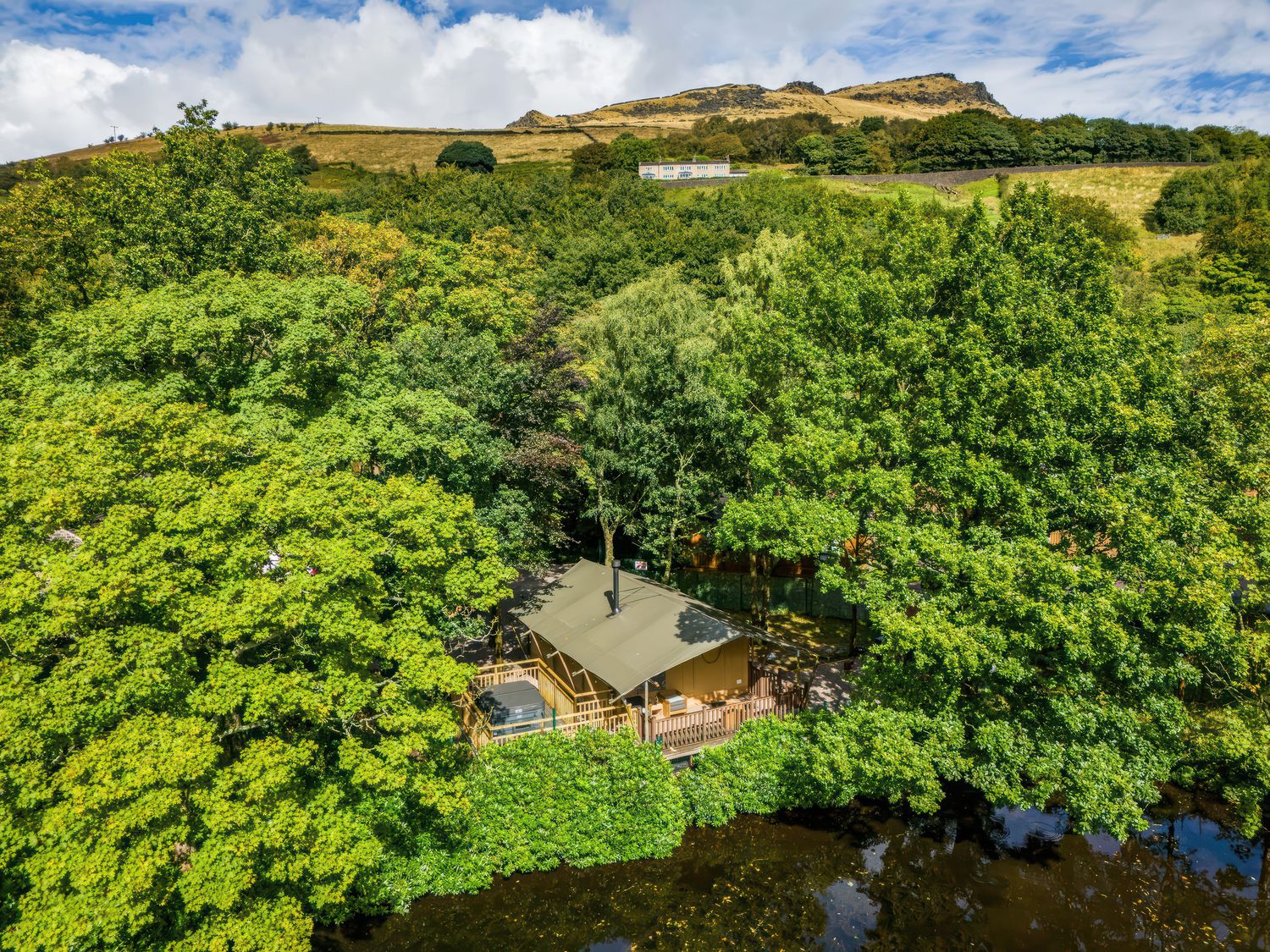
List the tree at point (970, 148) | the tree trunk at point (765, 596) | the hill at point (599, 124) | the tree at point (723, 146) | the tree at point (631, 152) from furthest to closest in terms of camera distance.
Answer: the hill at point (599, 124) → the tree at point (723, 146) → the tree at point (631, 152) → the tree at point (970, 148) → the tree trunk at point (765, 596)

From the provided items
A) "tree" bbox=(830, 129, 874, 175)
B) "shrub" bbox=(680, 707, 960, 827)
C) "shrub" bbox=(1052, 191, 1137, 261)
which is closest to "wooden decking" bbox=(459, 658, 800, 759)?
"shrub" bbox=(680, 707, 960, 827)

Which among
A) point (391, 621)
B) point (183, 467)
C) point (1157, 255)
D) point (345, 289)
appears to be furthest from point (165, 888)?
point (1157, 255)

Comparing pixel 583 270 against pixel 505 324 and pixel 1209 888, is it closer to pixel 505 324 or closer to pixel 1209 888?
pixel 505 324

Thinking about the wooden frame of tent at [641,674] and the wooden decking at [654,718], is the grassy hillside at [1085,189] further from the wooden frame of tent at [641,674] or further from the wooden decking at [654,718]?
the wooden decking at [654,718]

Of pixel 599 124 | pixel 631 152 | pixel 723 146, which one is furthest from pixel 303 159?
pixel 599 124

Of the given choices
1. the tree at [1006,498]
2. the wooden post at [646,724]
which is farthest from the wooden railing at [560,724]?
the tree at [1006,498]

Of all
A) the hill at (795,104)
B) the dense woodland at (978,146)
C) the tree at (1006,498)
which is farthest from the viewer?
the hill at (795,104)

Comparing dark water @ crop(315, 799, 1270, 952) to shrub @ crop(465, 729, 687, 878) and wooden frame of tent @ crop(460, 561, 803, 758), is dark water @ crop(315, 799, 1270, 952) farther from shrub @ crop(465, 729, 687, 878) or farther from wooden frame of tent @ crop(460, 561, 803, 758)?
wooden frame of tent @ crop(460, 561, 803, 758)
